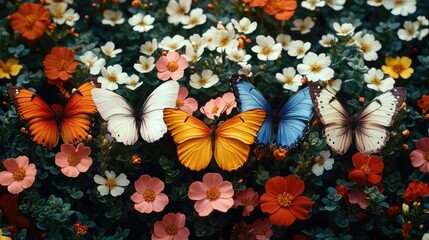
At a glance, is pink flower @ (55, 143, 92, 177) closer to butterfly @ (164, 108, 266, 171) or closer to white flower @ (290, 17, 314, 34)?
butterfly @ (164, 108, 266, 171)

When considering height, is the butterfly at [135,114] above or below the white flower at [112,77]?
above

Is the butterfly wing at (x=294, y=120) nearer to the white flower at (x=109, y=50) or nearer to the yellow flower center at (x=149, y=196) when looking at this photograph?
the yellow flower center at (x=149, y=196)

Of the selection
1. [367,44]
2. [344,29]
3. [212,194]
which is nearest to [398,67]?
[367,44]

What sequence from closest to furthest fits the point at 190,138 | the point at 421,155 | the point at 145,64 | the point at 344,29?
the point at 190,138
the point at 421,155
the point at 145,64
the point at 344,29

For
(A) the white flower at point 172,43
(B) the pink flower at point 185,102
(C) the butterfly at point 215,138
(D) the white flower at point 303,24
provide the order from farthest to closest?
(D) the white flower at point 303,24 → (A) the white flower at point 172,43 → (B) the pink flower at point 185,102 → (C) the butterfly at point 215,138

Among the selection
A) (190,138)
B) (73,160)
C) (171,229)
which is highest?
(190,138)

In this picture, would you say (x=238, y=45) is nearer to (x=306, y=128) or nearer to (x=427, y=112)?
(x=306, y=128)

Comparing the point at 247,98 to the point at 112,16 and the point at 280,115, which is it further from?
the point at 112,16

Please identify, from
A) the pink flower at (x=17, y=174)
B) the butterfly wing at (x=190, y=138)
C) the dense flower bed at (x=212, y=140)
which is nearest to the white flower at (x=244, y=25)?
the dense flower bed at (x=212, y=140)
